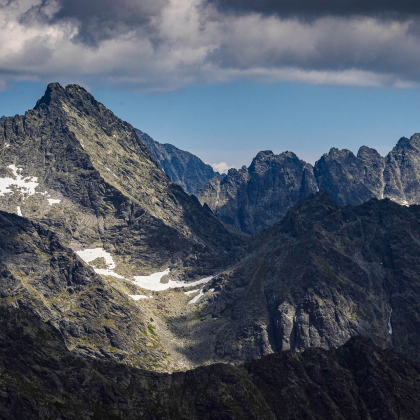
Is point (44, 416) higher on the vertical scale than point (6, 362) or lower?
lower

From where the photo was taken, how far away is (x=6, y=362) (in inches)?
7830

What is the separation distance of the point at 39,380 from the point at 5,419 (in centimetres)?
2966

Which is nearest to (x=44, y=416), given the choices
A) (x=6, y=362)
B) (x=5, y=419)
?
(x=5, y=419)

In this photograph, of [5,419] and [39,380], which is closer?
[5,419]

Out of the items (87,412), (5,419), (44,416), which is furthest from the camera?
(87,412)

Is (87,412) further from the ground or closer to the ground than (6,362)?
closer to the ground

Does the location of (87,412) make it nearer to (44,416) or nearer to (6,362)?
(44,416)

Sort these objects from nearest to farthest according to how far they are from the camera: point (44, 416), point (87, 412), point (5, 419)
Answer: point (5, 419), point (44, 416), point (87, 412)

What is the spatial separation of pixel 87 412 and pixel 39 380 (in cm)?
2026

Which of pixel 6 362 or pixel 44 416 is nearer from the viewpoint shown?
pixel 44 416

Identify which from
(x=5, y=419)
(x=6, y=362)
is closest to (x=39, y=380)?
(x=6, y=362)

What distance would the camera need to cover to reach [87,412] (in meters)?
196

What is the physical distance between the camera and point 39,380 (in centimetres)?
19938

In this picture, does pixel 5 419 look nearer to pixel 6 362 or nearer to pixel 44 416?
pixel 44 416
